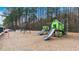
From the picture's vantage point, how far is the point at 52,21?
1814 mm

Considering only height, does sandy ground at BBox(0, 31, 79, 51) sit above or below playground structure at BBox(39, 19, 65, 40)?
below

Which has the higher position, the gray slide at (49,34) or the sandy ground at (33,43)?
the gray slide at (49,34)

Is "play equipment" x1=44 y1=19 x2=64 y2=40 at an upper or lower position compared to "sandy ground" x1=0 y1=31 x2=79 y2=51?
upper

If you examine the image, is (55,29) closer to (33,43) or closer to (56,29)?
(56,29)

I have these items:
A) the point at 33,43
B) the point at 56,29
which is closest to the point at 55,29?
the point at 56,29

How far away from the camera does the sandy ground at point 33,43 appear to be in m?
1.78

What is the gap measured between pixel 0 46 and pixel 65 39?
59 cm

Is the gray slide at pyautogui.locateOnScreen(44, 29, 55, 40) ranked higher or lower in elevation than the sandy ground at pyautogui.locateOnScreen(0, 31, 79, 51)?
higher

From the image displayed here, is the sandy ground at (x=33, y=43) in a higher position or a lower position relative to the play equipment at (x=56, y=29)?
lower

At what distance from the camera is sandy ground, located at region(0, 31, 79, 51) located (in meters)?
1.78
